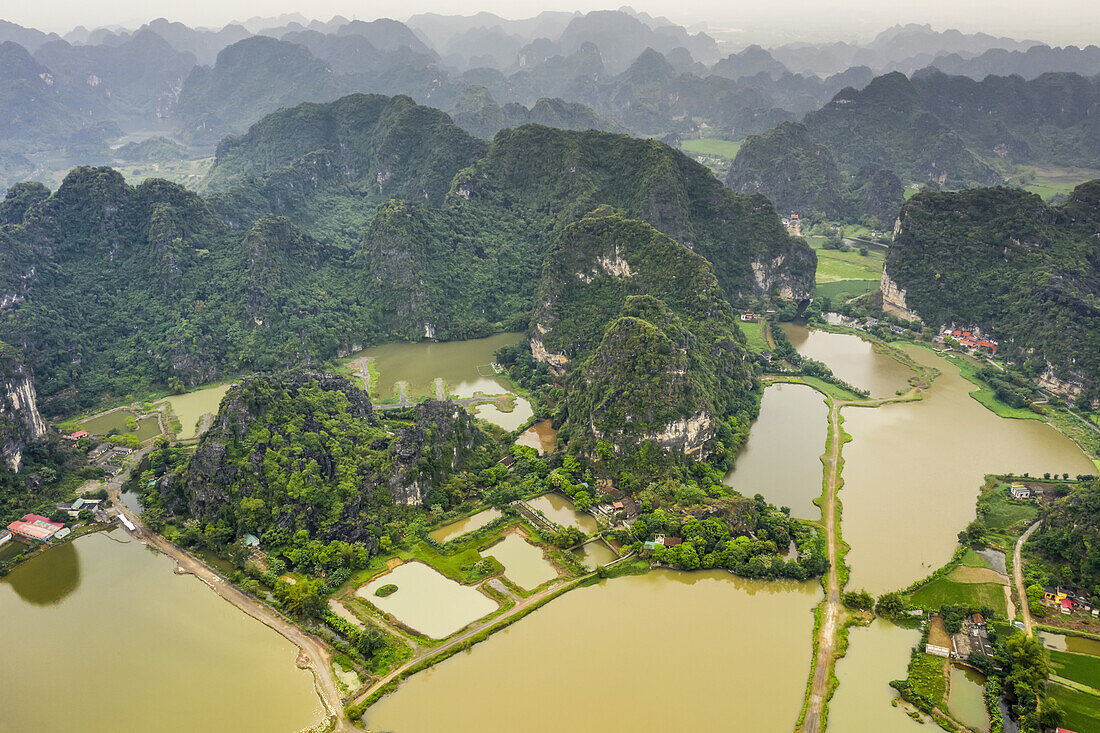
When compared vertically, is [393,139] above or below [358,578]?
above

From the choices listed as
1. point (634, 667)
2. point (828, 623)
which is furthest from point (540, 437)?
point (828, 623)

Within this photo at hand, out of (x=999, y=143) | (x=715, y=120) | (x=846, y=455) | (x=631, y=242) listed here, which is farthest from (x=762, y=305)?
(x=715, y=120)

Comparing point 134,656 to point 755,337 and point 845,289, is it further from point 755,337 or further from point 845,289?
point 845,289

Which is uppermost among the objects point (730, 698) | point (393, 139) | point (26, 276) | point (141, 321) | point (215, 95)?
point (215, 95)

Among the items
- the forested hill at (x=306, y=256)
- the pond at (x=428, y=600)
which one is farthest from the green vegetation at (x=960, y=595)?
the forested hill at (x=306, y=256)

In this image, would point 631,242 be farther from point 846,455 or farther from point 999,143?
point 999,143

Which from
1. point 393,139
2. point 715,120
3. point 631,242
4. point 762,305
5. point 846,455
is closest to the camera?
point 846,455

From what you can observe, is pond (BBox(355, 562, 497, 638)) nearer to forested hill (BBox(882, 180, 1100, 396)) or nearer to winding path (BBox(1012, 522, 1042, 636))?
winding path (BBox(1012, 522, 1042, 636))
